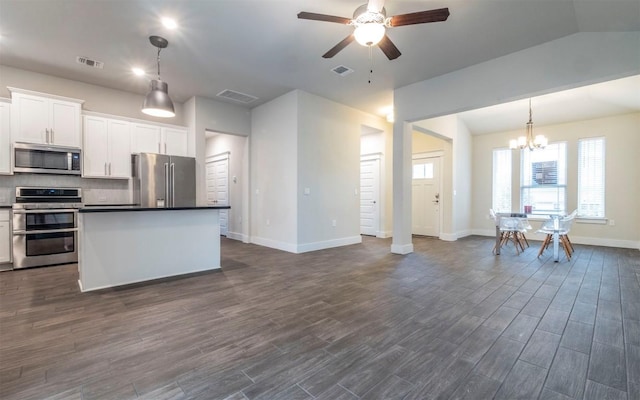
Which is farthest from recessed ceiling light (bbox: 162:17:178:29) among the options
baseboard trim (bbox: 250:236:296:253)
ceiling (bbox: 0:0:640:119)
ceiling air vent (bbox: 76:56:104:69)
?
baseboard trim (bbox: 250:236:296:253)

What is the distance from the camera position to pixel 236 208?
7027 mm

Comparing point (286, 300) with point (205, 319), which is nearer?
point (205, 319)

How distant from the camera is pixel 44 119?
14.3ft

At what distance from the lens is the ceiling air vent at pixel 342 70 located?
14.2 feet

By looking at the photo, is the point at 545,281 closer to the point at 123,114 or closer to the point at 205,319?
the point at 205,319

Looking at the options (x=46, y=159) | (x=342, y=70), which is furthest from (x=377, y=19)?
(x=46, y=159)

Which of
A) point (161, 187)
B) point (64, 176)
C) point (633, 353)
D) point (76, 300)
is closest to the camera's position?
point (633, 353)

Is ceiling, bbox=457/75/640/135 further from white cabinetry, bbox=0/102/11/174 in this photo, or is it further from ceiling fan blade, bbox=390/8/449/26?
white cabinetry, bbox=0/102/11/174

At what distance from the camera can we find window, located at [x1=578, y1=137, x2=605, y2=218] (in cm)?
607

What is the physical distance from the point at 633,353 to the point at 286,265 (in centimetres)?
358

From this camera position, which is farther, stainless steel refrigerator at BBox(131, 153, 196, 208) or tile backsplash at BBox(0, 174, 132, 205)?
stainless steel refrigerator at BBox(131, 153, 196, 208)

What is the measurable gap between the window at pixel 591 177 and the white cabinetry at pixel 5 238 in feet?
35.1

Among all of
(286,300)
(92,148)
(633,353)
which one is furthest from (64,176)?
(633,353)

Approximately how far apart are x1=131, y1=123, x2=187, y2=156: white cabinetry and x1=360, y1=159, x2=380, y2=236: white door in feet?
14.8
